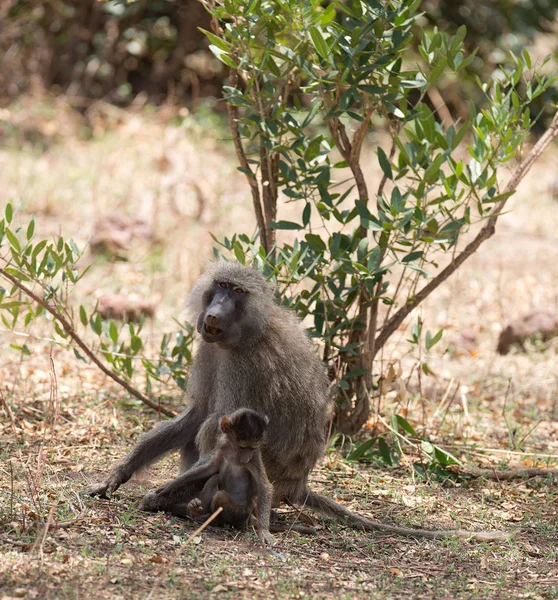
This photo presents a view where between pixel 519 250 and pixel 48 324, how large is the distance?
16.7 feet

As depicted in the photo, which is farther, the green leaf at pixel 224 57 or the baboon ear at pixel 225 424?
the green leaf at pixel 224 57

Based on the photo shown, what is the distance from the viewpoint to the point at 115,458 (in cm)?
471

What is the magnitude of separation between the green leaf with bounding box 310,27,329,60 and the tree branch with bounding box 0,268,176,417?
1873 millimetres

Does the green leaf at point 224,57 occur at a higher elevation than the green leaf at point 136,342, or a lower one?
higher

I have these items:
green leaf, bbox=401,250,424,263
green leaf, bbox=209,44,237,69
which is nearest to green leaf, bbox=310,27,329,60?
green leaf, bbox=209,44,237,69

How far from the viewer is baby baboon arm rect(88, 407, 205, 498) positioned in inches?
162

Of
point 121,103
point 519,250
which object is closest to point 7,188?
point 121,103

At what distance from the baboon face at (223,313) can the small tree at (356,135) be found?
0.53 m

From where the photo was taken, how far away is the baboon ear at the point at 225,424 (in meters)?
3.68

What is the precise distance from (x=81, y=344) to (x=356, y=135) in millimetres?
1900

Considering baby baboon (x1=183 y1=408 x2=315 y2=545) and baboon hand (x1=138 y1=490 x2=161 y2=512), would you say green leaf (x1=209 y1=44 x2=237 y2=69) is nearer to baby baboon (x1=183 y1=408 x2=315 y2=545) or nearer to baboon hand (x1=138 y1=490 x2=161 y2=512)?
baby baboon (x1=183 y1=408 x2=315 y2=545)

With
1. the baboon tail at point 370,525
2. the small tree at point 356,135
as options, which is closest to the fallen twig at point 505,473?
the small tree at point 356,135

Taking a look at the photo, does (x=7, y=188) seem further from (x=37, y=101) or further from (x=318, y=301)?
Answer: (x=318, y=301)

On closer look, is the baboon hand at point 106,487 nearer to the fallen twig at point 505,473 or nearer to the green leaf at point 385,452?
the green leaf at point 385,452
